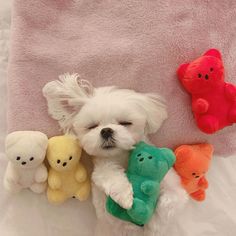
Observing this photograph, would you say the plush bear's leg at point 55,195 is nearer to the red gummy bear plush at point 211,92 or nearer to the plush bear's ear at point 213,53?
the red gummy bear plush at point 211,92

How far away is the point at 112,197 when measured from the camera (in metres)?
0.85

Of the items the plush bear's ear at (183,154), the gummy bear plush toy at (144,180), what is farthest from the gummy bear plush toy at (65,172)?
the plush bear's ear at (183,154)

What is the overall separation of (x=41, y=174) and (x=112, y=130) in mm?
216

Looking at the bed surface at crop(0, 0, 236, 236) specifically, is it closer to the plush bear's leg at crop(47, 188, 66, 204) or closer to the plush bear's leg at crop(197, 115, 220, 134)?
the plush bear's leg at crop(47, 188, 66, 204)

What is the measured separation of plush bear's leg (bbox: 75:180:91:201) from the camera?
3.15 feet

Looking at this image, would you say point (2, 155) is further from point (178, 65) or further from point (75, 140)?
point (178, 65)

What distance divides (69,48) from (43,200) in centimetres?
40

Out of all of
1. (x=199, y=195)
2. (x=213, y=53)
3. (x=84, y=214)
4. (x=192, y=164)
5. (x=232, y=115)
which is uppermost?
(x=213, y=53)

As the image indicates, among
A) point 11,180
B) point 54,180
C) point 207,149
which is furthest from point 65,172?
point 207,149

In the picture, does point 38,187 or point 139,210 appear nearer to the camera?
point 139,210

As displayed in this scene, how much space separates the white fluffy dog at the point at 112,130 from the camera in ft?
2.82

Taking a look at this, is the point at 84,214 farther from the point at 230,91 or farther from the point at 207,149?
the point at 230,91

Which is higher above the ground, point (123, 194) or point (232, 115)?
point (232, 115)

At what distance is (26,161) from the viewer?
2.89 feet
